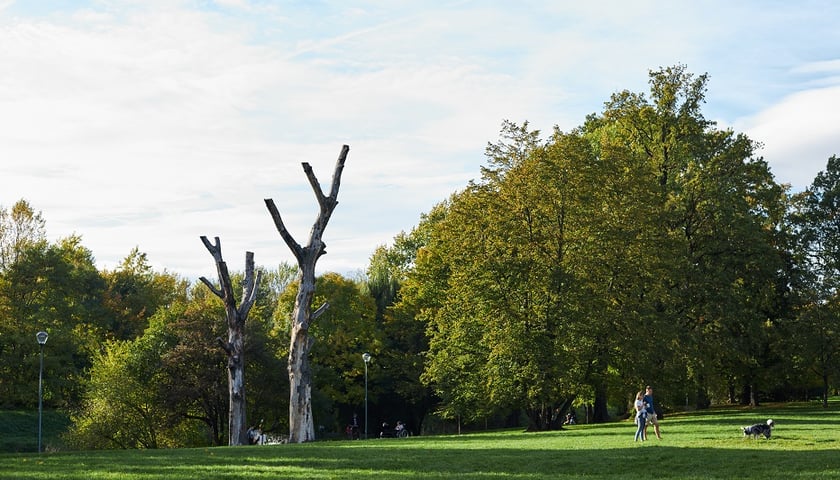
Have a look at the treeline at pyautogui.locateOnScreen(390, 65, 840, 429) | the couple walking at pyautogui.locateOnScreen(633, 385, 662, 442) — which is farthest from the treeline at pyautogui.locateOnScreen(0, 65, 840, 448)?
the couple walking at pyautogui.locateOnScreen(633, 385, 662, 442)

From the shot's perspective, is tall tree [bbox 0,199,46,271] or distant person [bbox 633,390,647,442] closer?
distant person [bbox 633,390,647,442]

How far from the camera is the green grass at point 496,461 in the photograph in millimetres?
19531

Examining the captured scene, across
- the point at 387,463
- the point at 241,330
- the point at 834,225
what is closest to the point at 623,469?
the point at 387,463

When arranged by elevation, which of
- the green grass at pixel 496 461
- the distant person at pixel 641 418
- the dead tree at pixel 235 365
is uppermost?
the dead tree at pixel 235 365

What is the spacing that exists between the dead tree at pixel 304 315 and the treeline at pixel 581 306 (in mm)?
9207

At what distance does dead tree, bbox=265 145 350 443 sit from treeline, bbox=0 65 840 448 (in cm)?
921

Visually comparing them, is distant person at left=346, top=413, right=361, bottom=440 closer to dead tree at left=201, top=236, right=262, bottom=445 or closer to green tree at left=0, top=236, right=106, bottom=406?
green tree at left=0, top=236, right=106, bottom=406

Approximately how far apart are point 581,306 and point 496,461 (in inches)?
793

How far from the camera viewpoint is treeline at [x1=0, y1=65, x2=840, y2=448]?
43594 mm

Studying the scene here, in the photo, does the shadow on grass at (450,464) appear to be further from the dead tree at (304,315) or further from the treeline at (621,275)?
the treeline at (621,275)

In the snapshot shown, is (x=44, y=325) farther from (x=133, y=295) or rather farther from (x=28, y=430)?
(x=133, y=295)

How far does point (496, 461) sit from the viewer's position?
2344cm

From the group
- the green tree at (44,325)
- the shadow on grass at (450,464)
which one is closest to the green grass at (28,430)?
the green tree at (44,325)

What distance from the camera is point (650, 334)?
43281 mm
